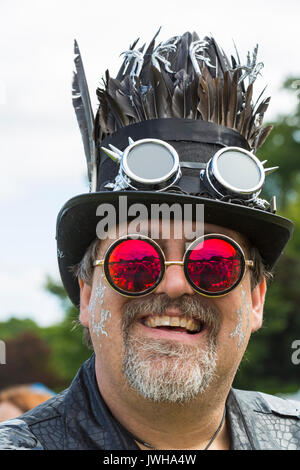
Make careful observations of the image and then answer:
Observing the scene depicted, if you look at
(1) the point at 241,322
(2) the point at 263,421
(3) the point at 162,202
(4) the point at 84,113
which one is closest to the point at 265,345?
(2) the point at 263,421

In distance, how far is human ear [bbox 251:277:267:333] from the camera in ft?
9.57

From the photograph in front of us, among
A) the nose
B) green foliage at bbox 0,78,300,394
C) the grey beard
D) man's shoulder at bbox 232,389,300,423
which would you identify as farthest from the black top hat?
green foliage at bbox 0,78,300,394

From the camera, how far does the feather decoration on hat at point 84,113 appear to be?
305 cm

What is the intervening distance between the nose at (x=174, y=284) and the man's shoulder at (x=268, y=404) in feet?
2.36

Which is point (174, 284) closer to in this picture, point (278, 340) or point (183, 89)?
point (183, 89)

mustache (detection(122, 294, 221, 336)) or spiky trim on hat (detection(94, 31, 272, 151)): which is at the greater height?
spiky trim on hat (detection(94, 31, 272, 151))

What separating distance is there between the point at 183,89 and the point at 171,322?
1.06 metres

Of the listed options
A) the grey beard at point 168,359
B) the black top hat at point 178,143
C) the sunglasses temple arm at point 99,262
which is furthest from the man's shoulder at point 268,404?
the sunglasses temple arm at point 99,262

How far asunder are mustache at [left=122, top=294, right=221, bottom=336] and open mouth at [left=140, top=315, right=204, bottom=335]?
0.7 inches

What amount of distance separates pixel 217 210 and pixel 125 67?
95 centimetres

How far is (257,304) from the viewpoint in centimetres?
298

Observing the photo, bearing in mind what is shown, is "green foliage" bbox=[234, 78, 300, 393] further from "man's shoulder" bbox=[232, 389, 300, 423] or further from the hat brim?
the hat brim

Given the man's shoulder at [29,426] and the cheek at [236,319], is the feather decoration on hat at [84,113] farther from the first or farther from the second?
the man's shoulder at [29,426]
